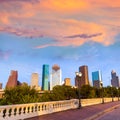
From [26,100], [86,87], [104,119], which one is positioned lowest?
[104,119]

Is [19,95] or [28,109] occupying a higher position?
[19,95]

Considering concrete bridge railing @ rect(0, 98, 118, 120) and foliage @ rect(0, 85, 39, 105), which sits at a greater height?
foliage @ rect(0, 85, 39, 105)

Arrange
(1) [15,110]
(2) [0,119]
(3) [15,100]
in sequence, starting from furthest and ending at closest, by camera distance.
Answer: (3) [15,100]
(1) [15,110]
(2) [0,119]

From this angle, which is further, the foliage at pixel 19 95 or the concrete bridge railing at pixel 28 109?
the foliage at pixel 19 95

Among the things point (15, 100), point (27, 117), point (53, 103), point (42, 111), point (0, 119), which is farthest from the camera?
point (15, 100)

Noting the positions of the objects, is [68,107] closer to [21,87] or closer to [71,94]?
Result: [21,87]

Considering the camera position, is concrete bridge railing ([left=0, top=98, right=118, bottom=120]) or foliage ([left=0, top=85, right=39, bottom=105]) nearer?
concrete bridge railing ([left=0, top=98, right=118, bottom=120])

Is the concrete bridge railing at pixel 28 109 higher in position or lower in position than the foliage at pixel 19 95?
lower

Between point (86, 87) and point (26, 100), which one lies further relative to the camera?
point (86, 87)

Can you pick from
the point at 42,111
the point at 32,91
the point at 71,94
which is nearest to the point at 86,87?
the point at 71,94

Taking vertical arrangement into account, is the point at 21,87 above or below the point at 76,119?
above

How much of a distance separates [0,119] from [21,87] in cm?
1615

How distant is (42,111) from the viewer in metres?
20.1

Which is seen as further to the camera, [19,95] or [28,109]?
[19,95]
